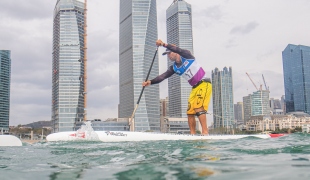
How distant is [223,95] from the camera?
178875 millimetres

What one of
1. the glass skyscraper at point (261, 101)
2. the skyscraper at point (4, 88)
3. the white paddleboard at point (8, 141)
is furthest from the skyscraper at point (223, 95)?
the white paddleboard at point (8, 141)

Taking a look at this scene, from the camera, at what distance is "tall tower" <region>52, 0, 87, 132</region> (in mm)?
119438

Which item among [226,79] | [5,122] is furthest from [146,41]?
[226,79]

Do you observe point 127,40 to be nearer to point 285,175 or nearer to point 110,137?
point 110,137

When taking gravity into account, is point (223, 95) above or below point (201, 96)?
above

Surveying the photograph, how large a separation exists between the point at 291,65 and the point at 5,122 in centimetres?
15952

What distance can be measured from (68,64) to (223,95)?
3724 inches

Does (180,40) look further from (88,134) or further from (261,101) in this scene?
(88,134)

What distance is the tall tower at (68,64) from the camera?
119 metres

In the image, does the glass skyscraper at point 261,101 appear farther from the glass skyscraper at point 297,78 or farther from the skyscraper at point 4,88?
the skyscraper at point 4,88

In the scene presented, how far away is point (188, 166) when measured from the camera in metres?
4.03

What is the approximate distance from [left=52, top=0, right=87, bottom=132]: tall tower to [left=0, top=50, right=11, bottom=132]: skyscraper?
58.5 ft

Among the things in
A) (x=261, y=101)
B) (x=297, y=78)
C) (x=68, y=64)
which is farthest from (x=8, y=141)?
(x=297, y=78)

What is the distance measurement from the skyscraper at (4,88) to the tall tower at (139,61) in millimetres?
47214
